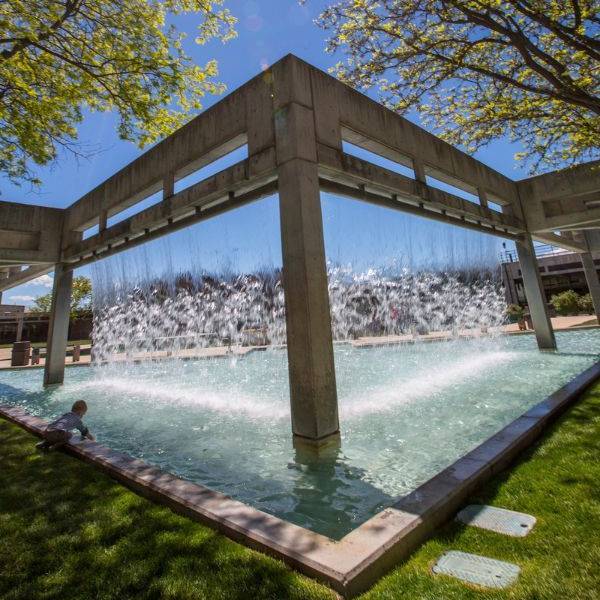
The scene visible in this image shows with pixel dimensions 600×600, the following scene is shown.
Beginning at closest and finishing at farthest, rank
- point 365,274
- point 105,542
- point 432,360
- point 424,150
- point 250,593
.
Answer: point 250,593
point 105,542
point 424,150
point 432,360
point 365,274

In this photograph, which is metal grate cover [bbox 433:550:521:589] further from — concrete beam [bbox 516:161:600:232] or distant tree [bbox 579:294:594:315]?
distant tree [bbox 579:294:594:315]

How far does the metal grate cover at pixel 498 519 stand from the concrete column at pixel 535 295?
13272 mm

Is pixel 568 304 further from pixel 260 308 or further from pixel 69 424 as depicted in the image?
pixel 69 424

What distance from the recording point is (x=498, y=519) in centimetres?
293

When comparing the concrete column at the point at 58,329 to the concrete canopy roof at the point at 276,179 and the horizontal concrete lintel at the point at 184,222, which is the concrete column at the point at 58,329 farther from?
the horizontal concrete lintel at the point at 184,222

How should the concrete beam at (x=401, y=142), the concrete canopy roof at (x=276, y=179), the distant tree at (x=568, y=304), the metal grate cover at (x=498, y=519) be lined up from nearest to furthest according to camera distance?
the metal grate cover at (x=498, y=519)
the concrete canopy roof at (x=276, y=179)
the concrete beam at (x=401, y=142)
the distant tree at (x=568, y=304)

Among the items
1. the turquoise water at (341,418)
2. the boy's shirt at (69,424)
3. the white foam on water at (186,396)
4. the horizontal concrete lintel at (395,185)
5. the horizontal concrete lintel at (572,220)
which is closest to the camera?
the turquoise water at (341,418)

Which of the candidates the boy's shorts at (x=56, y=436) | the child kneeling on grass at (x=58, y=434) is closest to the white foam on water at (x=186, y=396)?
the child kneeling on grass at (x=58, y=434)

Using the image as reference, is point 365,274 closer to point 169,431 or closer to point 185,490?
point 169,431

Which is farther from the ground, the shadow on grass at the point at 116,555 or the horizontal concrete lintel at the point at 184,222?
the horizontal concrete lintel at the point at 184,222

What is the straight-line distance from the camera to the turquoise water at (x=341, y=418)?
13.2 ft

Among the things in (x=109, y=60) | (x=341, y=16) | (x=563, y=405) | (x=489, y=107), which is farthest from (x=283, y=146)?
(x=489, y=107)

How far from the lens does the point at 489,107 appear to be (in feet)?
31.7

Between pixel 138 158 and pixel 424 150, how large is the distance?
792cm
